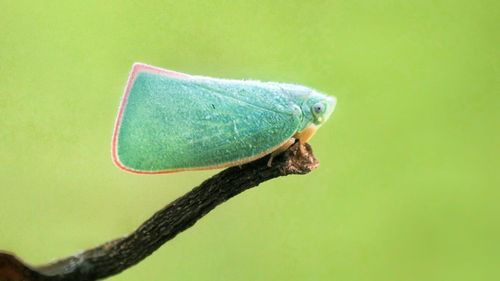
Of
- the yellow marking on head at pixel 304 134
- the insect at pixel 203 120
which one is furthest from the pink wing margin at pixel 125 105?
the yellow marking on head at pixel 304 134

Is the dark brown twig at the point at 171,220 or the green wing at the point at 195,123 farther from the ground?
the green wing at the point at 195,123

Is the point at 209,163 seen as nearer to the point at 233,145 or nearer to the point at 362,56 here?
the point at 233,145

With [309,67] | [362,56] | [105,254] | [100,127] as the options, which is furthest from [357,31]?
[105,254]

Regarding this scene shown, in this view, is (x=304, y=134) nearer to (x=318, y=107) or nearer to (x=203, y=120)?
(x=318, y=107)

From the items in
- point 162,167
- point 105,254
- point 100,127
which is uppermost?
point 100,127

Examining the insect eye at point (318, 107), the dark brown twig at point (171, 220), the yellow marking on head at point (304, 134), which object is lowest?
the dark brown twig at point (171, 220)

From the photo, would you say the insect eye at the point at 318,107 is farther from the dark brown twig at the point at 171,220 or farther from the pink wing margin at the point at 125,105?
the pink wing margin at the point at 125,105
